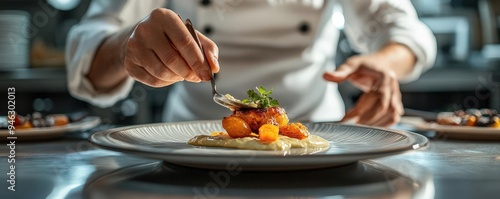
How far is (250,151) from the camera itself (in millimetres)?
767

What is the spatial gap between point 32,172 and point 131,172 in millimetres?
138

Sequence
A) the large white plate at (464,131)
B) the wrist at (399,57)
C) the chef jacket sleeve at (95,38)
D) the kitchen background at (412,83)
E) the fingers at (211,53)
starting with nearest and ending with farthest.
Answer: the fingers at (211,53), the large white plate at (464,131), the chef jacket sleeve at (95,38), the wrist at (399,57), the kitchen background at (412,83)

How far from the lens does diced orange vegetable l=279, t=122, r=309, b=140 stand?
85 centimetres

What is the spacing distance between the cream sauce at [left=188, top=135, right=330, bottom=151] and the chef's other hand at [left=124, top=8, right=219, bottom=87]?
0.36 feet

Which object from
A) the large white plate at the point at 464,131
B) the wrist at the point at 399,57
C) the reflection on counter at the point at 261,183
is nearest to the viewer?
the reflection on counter at the point at 261,183

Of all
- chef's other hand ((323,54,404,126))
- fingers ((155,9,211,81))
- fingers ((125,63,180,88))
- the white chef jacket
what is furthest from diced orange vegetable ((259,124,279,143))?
the white chef jacket

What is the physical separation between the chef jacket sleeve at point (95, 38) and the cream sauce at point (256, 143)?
0.60m

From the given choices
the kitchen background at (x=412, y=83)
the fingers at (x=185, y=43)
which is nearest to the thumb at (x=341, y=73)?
the fingers at (x=185, y=43)

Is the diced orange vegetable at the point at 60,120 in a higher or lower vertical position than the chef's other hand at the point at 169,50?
lower

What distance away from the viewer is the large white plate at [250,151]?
25.8 inches

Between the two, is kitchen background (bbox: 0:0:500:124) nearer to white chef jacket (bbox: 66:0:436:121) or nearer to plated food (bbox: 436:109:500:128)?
white chef jacket (bbox: 66:0:436:121)

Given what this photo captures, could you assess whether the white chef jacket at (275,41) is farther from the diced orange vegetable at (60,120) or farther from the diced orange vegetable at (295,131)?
the diced orange vegetable at (295,131)

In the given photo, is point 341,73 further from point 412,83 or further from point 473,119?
point 412,83

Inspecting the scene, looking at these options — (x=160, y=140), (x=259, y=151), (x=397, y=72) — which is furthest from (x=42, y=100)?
(x=259, y=151)
